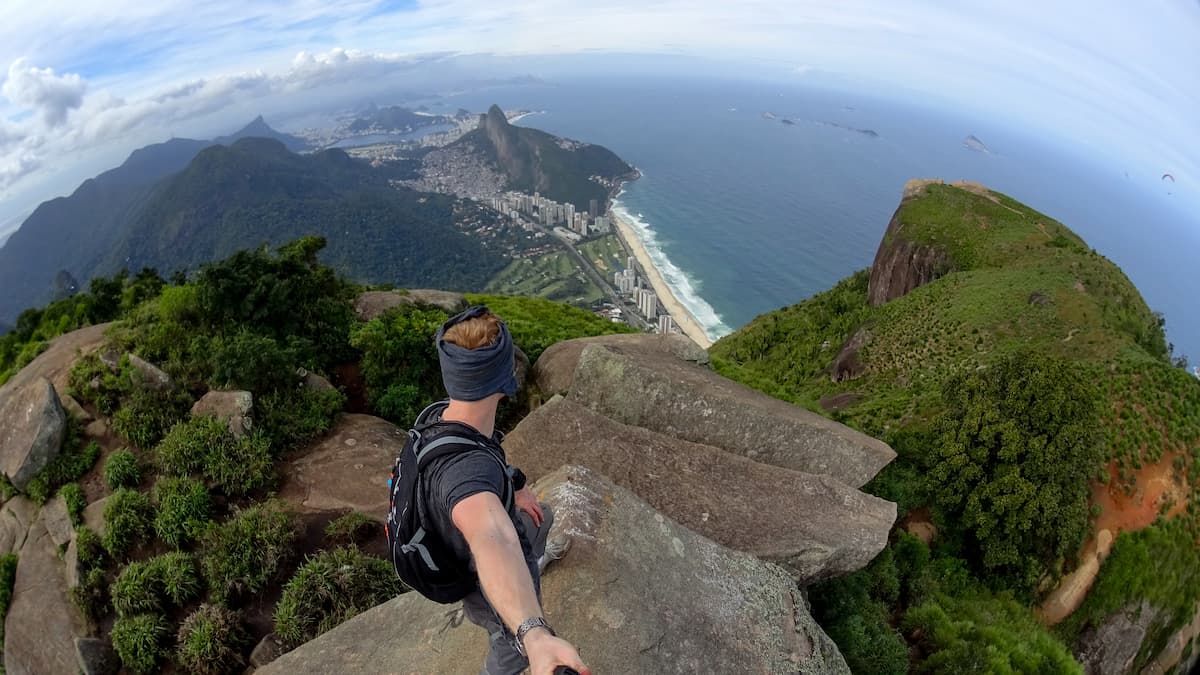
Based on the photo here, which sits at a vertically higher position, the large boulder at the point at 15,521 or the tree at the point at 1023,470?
the large boulder at the point at 15,521

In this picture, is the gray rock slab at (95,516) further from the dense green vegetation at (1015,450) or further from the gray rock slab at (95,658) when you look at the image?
the dense green vegetation at (1015,450)

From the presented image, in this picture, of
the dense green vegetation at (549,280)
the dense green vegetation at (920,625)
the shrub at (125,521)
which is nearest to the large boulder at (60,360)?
the shrub at (125,521)

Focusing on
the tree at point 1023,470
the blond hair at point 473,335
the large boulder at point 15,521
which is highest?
the blond hair at point 473,335

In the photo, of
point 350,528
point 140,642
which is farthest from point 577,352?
point 140,642

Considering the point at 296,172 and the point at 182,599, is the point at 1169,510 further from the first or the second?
the point at 296,172

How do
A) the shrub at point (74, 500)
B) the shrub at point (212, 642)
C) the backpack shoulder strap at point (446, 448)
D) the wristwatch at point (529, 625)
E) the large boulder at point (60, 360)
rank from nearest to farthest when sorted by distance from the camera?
the wristwatch at point (529, 625) < the backpack shoulder strap at point (446, 448) < the shrub at point (212, 642) < the shrub at point (74, 500) < the large boulder at point (60, 360)

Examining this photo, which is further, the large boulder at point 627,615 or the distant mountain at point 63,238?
the distant mountain at point 63,238
